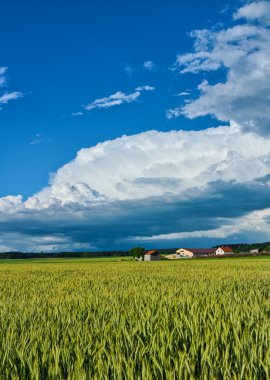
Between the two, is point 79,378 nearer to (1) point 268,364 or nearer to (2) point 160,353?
(2) point 160,353

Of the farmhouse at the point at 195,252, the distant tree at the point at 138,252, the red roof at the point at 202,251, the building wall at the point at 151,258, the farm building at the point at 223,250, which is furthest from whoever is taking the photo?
the red roof at the point at 202,251

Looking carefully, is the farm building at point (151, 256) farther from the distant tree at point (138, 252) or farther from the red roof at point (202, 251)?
the red roof at point (202, 251)

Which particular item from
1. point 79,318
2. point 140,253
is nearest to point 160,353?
point 79,318

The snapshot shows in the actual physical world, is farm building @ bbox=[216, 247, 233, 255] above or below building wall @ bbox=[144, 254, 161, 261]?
above

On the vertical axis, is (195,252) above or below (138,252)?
below

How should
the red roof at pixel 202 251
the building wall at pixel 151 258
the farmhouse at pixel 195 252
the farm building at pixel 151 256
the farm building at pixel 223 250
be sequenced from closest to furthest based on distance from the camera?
the building wall at pixel 151 258 → the farm building at pixel 151 256 → the farm building at pixel 223 250 → the farmhouse at pixel 195 252 → the red roof at pixel 202 251

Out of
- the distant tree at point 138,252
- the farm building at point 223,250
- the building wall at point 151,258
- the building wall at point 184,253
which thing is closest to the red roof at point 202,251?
the building wall at point 184,253

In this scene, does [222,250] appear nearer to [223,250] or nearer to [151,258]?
[223,250]

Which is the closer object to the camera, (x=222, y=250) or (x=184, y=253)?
(x=222, y=250)

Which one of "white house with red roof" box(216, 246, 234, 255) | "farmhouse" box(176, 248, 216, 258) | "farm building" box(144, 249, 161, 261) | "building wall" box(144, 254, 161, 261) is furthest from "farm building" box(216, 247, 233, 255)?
"building wall" box(144, 254, 161, 261)

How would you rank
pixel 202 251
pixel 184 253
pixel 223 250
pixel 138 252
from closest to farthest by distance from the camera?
1. pixel 138 252
2. pixel 223 250
3. pixel 184 253
4. pixel 202 251

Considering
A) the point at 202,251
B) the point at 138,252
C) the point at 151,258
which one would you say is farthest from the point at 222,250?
the point at 138,252

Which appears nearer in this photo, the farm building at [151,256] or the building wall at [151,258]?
the building wall at [151,258]

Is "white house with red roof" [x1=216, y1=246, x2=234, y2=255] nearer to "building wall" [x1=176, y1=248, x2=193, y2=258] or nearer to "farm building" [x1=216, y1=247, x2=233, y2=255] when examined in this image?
"farm building" [x1=216, y1=247, x2=233, y2=255]
